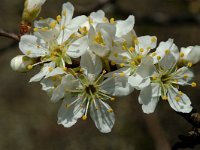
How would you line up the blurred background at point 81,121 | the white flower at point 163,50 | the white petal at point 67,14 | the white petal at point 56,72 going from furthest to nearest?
the blurred background at point 81,121 → the white petal at point 67,14 → the white flower at point 163,50 → the white petal at point 56,72

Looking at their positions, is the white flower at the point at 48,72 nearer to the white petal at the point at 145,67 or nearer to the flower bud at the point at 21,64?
the flower bud at the point at 21,64

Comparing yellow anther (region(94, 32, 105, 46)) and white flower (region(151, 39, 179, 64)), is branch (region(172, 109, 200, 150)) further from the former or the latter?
yellow anther (region(94, 32, 105, 46))

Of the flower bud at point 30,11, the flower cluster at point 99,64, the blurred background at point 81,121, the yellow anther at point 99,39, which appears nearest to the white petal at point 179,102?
the flower cluster at point 99,64

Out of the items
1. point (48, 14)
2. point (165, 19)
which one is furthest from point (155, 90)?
point (48, 14)

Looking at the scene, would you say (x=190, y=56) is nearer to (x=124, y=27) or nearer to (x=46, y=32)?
(x=124, y=27)

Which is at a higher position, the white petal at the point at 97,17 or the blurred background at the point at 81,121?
the white petal at the point at 97,17

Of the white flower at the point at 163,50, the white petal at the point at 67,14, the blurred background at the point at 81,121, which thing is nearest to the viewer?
the white flower at the point at 163,50

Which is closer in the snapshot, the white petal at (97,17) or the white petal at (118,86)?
the white petal at (118,86)

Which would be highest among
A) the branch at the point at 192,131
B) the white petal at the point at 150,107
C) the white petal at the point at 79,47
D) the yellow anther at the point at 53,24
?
the yellow anther at the point at 53,24

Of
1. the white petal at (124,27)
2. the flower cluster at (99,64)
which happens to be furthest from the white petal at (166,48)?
the white petal at (124,27)
